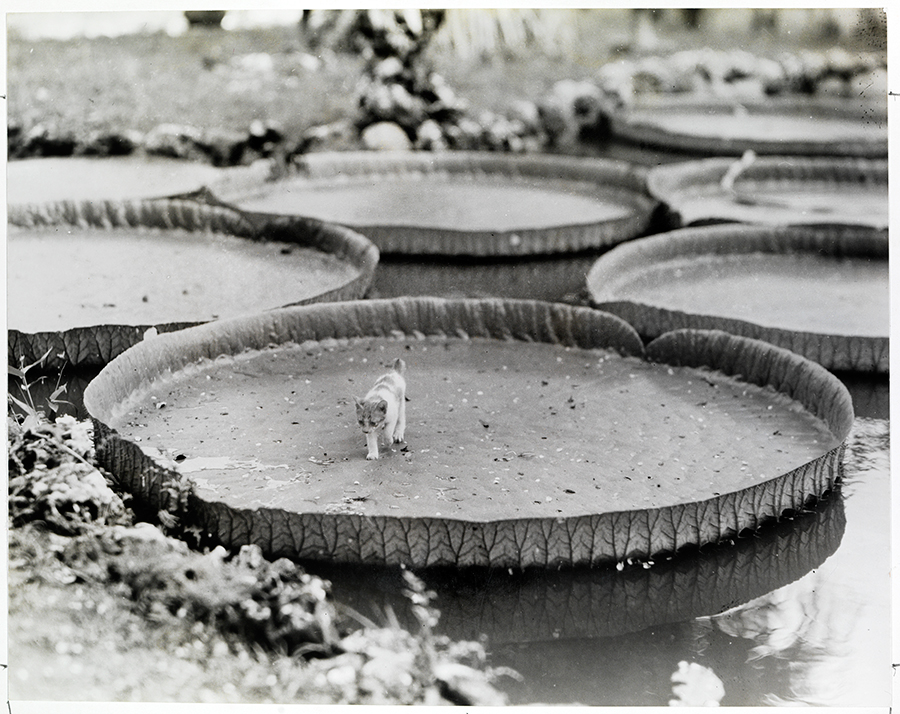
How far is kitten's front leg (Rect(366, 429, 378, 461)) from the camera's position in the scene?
8.54ft

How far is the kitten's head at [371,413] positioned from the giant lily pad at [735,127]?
1.62 metres

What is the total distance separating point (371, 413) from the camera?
8.28 ft

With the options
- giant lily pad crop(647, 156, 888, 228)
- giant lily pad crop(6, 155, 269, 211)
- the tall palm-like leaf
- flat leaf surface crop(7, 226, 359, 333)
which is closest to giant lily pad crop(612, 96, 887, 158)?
giant lily pad crop(647, 156, 888, 228)

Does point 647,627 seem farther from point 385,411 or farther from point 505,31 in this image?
point 505,31

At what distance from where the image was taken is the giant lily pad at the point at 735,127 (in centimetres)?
363

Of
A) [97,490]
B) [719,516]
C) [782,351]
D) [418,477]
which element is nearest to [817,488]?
[719,516]

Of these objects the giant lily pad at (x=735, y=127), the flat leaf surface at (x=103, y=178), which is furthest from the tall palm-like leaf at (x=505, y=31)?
the flat leaf surface at (x=103, y=178)

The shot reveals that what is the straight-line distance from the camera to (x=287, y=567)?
7.88 ft

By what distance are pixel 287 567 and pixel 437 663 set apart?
1.24ft

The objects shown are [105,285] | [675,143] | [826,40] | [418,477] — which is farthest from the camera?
[675,143]

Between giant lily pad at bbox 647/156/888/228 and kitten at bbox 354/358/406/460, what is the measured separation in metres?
1.59

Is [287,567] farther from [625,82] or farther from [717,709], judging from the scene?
[625,82]

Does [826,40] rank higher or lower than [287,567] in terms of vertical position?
higher

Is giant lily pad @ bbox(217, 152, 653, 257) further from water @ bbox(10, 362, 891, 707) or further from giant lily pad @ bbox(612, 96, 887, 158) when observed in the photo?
water @ bbox(10, 362, 891, 707)
